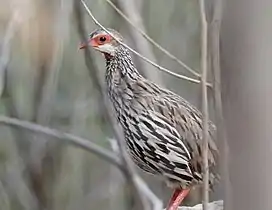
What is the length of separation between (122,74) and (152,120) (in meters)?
0.09

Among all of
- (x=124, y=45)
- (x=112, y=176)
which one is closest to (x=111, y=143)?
(x=112, y=176)

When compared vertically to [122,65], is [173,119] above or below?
below

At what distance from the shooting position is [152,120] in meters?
0.84

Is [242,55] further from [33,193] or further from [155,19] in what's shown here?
[33,193]

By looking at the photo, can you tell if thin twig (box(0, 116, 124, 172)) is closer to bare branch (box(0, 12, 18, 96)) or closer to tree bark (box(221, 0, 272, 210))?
bare branch (box(0, 12, 18, 96))

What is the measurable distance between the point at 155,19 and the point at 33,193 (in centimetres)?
39

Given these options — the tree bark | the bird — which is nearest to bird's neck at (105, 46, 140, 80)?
the bird

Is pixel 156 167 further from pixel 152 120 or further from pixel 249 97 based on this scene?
pixel 249 97

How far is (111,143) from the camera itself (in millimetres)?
886

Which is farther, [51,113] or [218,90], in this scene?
[51,113]

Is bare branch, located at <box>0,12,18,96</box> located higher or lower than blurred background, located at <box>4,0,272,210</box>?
higher

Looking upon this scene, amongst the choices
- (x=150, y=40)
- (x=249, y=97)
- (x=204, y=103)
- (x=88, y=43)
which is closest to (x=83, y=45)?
(x=88, y=43)

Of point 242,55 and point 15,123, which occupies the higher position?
point 15,123

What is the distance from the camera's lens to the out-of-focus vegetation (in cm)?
91
